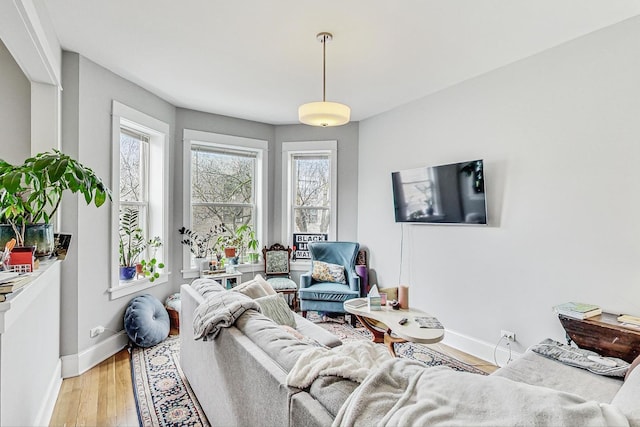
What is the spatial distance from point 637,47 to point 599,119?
0.48 metres

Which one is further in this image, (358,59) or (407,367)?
(358,59)

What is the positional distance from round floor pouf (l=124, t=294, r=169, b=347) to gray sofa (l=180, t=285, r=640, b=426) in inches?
39.2

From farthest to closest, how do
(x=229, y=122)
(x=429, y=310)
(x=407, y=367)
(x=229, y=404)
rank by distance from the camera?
1. (x=229, y=122)
2. (x=429, y=310)
3. (x=229, y=404)
4. (x=407, y=367)

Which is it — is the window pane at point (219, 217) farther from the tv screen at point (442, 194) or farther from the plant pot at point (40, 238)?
the plant pot at point (40, 238)

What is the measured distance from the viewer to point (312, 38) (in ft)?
8.46

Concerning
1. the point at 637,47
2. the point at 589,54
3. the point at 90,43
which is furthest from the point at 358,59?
the point at 90,43

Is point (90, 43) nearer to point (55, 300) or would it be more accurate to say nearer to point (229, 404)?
point (55, 300)

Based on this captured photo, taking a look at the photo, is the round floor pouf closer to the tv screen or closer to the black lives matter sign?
the black lives matter sign

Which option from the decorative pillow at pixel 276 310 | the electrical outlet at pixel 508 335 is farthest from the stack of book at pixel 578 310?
the decorative pillow at pixel 276 310

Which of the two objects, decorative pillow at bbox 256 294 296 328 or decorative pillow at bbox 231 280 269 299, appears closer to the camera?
decorative pillow at bbox 256 294 296 328

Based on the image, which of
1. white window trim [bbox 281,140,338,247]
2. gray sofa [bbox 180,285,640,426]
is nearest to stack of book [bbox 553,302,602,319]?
gray sofa [bbox 180,285,640,426]

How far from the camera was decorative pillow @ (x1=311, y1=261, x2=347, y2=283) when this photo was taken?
4.43 m

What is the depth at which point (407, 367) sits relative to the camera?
1120 mm

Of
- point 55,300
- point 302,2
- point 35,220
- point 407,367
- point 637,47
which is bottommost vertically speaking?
point 55,300
